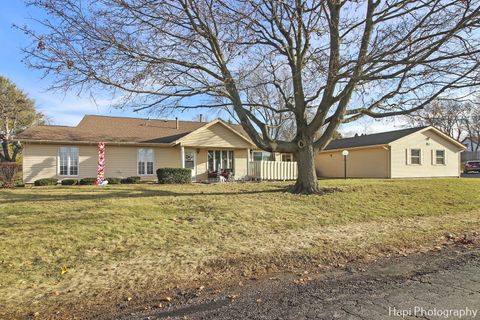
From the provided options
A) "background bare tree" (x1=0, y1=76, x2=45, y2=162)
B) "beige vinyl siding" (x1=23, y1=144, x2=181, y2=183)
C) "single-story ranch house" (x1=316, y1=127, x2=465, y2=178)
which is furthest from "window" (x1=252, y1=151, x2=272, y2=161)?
"background bare tree" (x1=0, y1=76, x2=45, y2=162)

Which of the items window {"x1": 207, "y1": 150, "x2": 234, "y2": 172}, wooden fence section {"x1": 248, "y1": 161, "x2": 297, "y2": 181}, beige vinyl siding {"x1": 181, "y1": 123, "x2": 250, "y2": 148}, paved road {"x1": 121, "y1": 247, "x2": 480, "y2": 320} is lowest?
paved road {"x1": 121, "y1": 247, "x2": 480, "y2": 320}

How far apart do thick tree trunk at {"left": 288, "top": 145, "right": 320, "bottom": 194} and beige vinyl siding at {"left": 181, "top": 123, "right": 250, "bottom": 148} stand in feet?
32.8

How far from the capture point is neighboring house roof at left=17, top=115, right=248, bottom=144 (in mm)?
19766

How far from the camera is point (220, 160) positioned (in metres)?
23.6

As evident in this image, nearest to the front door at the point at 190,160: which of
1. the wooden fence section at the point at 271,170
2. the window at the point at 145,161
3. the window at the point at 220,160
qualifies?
the window at the point at 220,160

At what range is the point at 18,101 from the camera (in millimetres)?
35406

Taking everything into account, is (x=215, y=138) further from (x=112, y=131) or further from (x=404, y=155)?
(x=404, y=155)

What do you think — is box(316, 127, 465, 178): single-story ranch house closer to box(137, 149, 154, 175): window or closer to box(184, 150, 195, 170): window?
box(184, 150, 195, 170): window

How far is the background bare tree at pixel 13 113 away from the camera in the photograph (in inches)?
1366

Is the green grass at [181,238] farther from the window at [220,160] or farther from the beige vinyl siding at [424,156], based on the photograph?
the beige vinyl siding at [424,156]

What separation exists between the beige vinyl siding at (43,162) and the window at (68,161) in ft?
0.67

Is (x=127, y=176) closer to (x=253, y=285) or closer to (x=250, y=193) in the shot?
(x=250, y=193)

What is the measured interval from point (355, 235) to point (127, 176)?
53.9 feet

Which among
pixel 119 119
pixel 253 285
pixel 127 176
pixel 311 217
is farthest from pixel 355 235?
pixel 119 119
